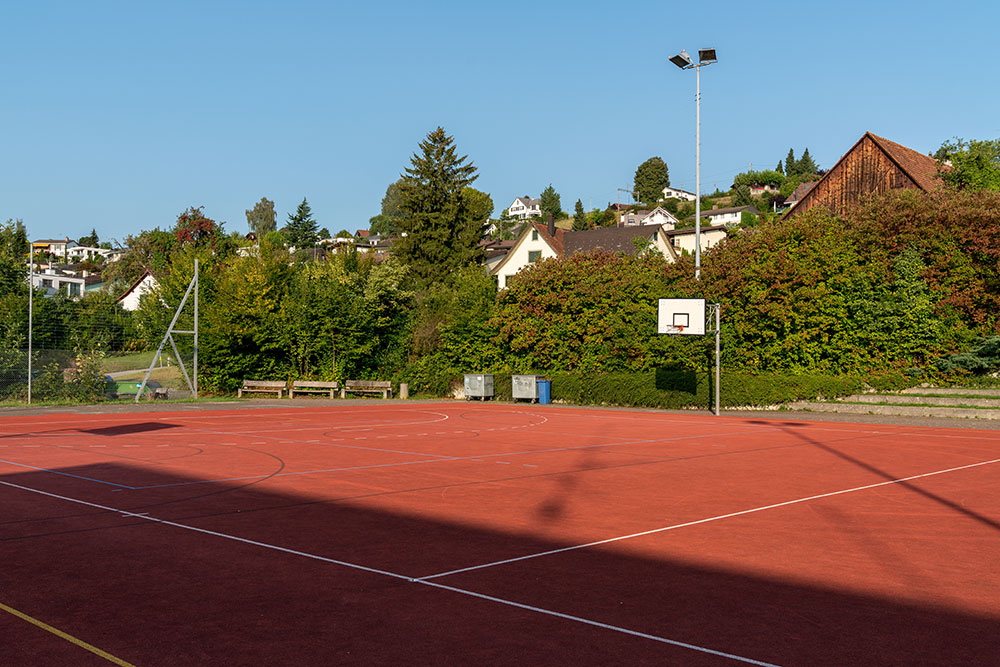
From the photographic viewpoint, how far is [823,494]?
35.7ft

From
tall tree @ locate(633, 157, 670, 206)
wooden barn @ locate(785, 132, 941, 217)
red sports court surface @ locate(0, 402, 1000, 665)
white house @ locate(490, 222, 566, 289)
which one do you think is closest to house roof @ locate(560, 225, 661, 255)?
white house @ locate(490, 222, 566, 289)

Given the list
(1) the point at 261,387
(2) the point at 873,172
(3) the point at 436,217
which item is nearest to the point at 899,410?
(2) the point at 873,172

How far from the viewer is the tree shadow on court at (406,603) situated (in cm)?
475

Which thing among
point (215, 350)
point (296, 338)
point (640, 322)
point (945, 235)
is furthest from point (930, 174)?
point (215, 350)

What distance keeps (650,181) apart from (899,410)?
158 m

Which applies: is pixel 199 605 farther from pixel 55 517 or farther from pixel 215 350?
pixel 215 350

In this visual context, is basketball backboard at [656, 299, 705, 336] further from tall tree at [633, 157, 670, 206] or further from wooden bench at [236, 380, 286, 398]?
tall tree at [633, 157, 670, 206]

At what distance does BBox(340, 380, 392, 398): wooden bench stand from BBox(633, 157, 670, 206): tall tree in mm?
147929

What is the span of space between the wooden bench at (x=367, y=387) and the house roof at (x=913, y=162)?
30.4 m

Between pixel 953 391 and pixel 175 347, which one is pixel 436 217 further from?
pixel 953 391

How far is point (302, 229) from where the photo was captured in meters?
130

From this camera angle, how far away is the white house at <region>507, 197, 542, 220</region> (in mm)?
189375

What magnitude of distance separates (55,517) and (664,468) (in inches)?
356

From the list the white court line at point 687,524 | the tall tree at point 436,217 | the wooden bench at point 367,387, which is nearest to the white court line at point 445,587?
the white court line at point 687,524
